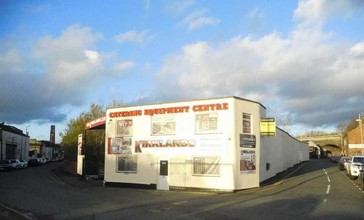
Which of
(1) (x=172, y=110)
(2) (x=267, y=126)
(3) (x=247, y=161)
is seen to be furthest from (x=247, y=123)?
(1) (x=172, y=110)

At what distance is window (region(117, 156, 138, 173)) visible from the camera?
32.8 meters

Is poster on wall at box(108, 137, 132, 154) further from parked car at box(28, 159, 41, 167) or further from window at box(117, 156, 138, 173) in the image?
parked car at box(28, 159, 41, 167)

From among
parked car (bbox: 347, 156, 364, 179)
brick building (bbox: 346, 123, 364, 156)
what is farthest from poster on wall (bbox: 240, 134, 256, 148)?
brick building (bbox: 346, 123, 364, 156)

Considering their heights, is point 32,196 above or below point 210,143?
below

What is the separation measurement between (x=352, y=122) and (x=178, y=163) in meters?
100

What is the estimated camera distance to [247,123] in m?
30.3

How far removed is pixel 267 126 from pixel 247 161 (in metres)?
Answer: 3.48

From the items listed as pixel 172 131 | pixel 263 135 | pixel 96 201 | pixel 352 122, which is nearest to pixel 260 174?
pixel 263 135

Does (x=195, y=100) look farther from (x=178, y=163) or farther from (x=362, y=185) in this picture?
(x=362, y=185)

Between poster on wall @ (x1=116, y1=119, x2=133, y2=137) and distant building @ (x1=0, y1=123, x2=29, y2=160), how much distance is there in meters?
43.1

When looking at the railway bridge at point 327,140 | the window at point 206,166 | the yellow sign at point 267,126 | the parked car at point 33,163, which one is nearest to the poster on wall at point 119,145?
the window at point 206,166

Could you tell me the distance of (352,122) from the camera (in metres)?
120

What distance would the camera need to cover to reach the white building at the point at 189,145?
95.3 ft

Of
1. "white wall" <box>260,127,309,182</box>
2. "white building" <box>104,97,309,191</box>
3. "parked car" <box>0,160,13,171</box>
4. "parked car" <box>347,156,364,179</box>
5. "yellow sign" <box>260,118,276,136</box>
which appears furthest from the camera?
"parked car" <box>0,160,13,171</box>
